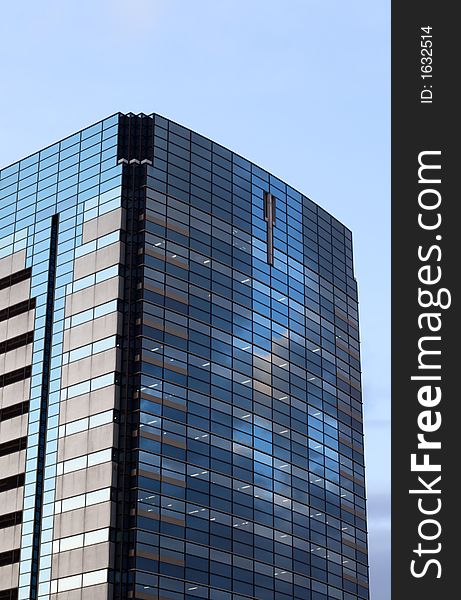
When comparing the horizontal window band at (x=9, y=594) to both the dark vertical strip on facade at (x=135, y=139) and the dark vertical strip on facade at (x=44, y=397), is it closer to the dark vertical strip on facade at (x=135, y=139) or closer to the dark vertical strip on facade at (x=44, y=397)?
the dark vertical strip on facade at (x=44, y=397)

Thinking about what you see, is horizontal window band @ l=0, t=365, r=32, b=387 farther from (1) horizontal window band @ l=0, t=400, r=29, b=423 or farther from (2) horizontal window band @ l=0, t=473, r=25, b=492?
(2) horizontal window band @ l=0, t=473, r=25, b=492

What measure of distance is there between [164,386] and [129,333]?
18.6 feet

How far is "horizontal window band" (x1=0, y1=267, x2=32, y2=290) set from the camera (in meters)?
111

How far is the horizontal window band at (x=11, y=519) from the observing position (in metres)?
100

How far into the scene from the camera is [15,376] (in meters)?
108

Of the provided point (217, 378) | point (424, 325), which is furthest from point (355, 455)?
point (424, 325)

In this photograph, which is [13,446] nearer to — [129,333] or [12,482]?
[12,482]

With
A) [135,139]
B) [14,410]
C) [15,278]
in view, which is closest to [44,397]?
[14,410]

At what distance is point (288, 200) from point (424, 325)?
8278cm

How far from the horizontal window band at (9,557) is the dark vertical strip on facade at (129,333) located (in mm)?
11745

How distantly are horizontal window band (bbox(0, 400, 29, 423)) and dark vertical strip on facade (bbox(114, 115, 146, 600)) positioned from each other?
12.2 m

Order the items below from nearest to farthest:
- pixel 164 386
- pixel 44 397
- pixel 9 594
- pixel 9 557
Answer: pixel 9 594
pixel 164 386
pixel 9 557
pixel 44 397

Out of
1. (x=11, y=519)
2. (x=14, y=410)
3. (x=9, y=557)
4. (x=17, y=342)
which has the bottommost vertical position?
(x=9, y=557)

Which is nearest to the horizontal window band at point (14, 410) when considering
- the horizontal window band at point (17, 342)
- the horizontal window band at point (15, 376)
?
the horizontal window band at point (15, 376)
